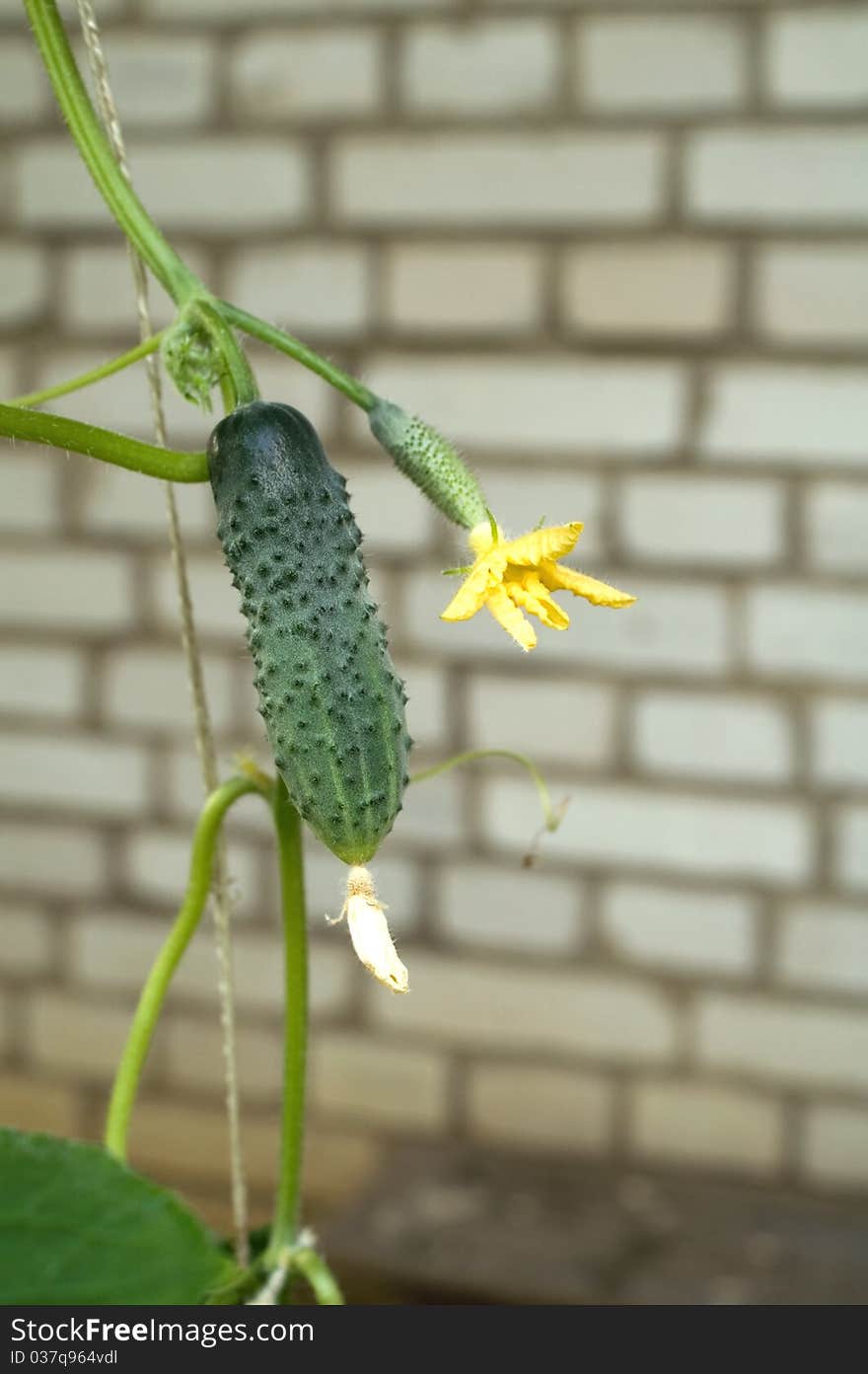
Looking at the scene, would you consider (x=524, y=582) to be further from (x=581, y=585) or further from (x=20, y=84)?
(x=20, y=84)

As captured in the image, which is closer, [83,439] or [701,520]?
[83,439]

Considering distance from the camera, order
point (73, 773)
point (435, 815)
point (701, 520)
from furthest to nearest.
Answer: point (73, 773), point (435, 815), point (701, 520)

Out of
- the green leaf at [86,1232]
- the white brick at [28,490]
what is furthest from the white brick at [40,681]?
the green leaf at [86,1232]

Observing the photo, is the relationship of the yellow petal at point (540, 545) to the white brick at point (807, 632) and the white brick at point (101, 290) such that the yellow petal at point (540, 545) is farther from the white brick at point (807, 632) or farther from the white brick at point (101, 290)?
the white brick at point (101, 290)

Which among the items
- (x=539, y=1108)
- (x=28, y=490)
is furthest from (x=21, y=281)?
(x=539, y=1108)

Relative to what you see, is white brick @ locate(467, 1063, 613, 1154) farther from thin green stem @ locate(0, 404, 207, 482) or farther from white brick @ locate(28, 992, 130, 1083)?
thin green stem @ locate(0, 404, 207, 482)

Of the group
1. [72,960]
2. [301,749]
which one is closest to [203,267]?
[72,960]
